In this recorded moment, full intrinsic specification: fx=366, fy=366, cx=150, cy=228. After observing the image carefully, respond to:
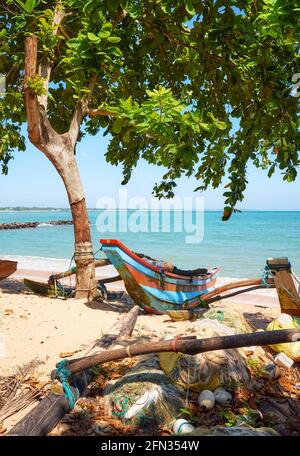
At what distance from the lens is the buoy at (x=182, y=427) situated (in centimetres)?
372

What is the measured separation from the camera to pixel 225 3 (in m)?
4.61

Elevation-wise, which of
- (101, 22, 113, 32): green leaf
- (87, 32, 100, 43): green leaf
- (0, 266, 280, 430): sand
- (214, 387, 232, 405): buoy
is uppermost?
(101, 22, 113, 32): green leaf

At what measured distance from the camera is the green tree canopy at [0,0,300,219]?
3.81 meters

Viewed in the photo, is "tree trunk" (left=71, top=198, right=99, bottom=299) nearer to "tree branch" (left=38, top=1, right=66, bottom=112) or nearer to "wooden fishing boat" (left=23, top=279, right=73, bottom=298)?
"wooden fishing boat" (left=23, top=279, right=73, bottom=298)

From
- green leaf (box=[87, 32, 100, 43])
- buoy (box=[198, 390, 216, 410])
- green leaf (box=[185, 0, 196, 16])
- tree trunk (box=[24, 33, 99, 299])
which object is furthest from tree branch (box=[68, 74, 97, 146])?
buoy (box=[198, 390, 216, 410])

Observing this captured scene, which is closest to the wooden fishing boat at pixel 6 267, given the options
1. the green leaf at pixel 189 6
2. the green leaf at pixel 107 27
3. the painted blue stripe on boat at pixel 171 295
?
the painted blue stripe on boat at pixel 171 295

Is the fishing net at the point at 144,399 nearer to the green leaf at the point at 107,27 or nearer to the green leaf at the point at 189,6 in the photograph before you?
the green leaf at the point at 189,6

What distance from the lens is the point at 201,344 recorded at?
12.5 feet

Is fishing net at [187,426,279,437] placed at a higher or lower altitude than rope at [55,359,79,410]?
lower

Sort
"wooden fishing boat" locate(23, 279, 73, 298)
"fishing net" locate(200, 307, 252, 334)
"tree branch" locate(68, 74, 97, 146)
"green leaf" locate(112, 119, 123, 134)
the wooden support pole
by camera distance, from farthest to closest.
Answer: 1. "wooden fishing boat" locate(23, 279, 73, 298)
2. "tree branch" locate(68, 74, 97, 146)
3. "green leaf" locate(112, 119, 123, 134)
4. the wooden support pole
5. "fishing net" locate(200, 307, 252, 334)

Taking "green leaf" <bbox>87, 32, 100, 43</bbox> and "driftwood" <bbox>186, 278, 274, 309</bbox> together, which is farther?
"driftwood" <bbox>186, 278, 274, 309</bbox>

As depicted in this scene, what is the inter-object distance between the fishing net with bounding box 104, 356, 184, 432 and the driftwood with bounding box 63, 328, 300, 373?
1.50 ft
